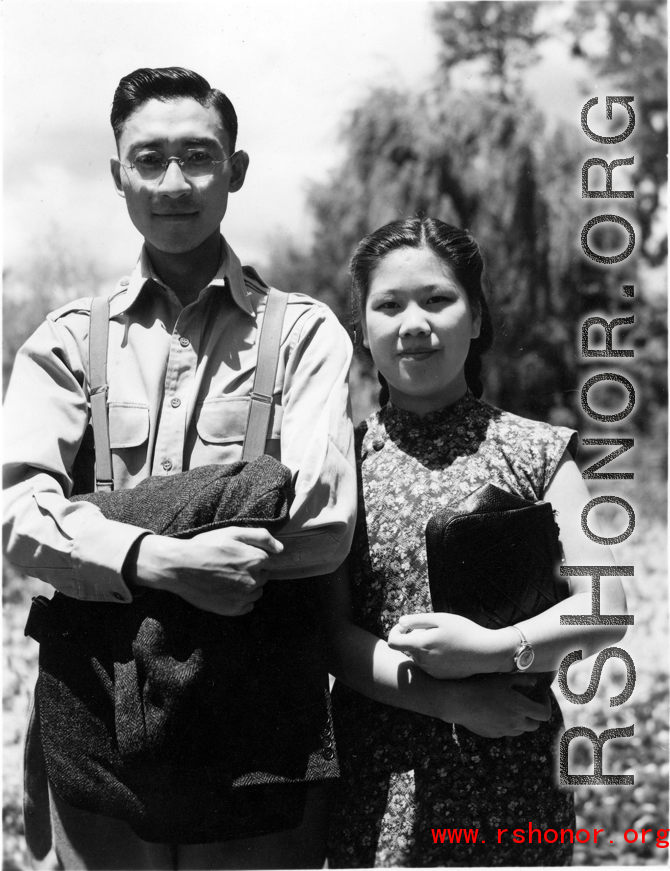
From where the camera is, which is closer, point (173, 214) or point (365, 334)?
point (173, 214)

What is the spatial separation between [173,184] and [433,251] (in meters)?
0.71

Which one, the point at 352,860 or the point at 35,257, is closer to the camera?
the point at 352,860

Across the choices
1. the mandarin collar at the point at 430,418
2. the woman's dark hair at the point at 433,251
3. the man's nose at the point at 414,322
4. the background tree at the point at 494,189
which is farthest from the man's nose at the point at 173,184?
the background tree at the point at 494,189

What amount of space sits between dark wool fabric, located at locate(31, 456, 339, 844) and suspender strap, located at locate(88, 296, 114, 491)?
5.6 inches

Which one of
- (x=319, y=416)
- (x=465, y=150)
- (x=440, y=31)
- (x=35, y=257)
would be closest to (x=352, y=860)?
(x=319, y=416)

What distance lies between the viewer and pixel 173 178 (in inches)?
96.7

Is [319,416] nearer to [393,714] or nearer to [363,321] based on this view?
[363,321]

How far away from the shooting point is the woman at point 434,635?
2.39 meters

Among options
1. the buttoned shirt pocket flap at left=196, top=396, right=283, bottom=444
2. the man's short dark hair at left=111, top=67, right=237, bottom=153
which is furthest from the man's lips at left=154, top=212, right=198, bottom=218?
the buttoned shirt pocket flap at left=196, top=396, right=283, bottom=444

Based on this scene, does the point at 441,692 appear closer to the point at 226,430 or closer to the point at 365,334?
the point at 226,430

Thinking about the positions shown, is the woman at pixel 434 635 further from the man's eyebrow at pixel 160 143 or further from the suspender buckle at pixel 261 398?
the man's eyebrow at pixel 160 143

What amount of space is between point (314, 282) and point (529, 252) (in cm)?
266

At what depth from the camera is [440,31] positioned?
27.5 feet

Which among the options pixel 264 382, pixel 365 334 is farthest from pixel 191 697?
pixel 365 334
